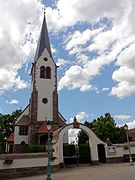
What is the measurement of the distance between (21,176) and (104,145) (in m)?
11.6

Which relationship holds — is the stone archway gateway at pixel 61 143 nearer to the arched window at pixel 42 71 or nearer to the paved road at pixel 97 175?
the paved road at pixel 97 175

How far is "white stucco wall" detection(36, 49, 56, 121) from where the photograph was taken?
38794 mm

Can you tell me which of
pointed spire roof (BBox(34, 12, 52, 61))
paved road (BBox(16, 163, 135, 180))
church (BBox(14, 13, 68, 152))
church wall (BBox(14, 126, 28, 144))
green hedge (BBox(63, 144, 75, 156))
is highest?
pointed spire roof (BBox(34, 12, 52, 61))

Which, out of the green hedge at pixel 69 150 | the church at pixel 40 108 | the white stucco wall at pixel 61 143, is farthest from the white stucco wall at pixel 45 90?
the white stucco wall at pixel 61 143

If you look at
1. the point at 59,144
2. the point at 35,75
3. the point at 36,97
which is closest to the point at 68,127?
the point at 59,144

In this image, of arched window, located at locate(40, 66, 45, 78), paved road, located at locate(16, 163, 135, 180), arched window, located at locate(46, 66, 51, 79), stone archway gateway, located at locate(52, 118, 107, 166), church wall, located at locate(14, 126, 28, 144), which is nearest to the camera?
paved road, located at locate(16, 163, 135, 180)

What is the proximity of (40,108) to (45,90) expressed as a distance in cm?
350

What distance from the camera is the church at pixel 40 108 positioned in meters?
37.3

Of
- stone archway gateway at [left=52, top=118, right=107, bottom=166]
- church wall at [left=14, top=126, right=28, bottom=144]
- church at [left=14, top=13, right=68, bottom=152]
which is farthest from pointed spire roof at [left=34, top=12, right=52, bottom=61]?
stone archway gateway at [left=52, top=118, right=107, bottom=166]

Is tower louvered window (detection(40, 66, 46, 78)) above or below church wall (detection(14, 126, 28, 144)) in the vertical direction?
above

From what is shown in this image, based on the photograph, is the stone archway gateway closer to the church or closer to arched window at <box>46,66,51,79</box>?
the church

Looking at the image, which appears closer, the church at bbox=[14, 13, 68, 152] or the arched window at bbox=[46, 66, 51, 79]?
the church at bbox=[14, 13, 68, 152]

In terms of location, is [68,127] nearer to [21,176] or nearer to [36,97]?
[21,176]

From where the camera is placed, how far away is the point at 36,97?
129 feet
